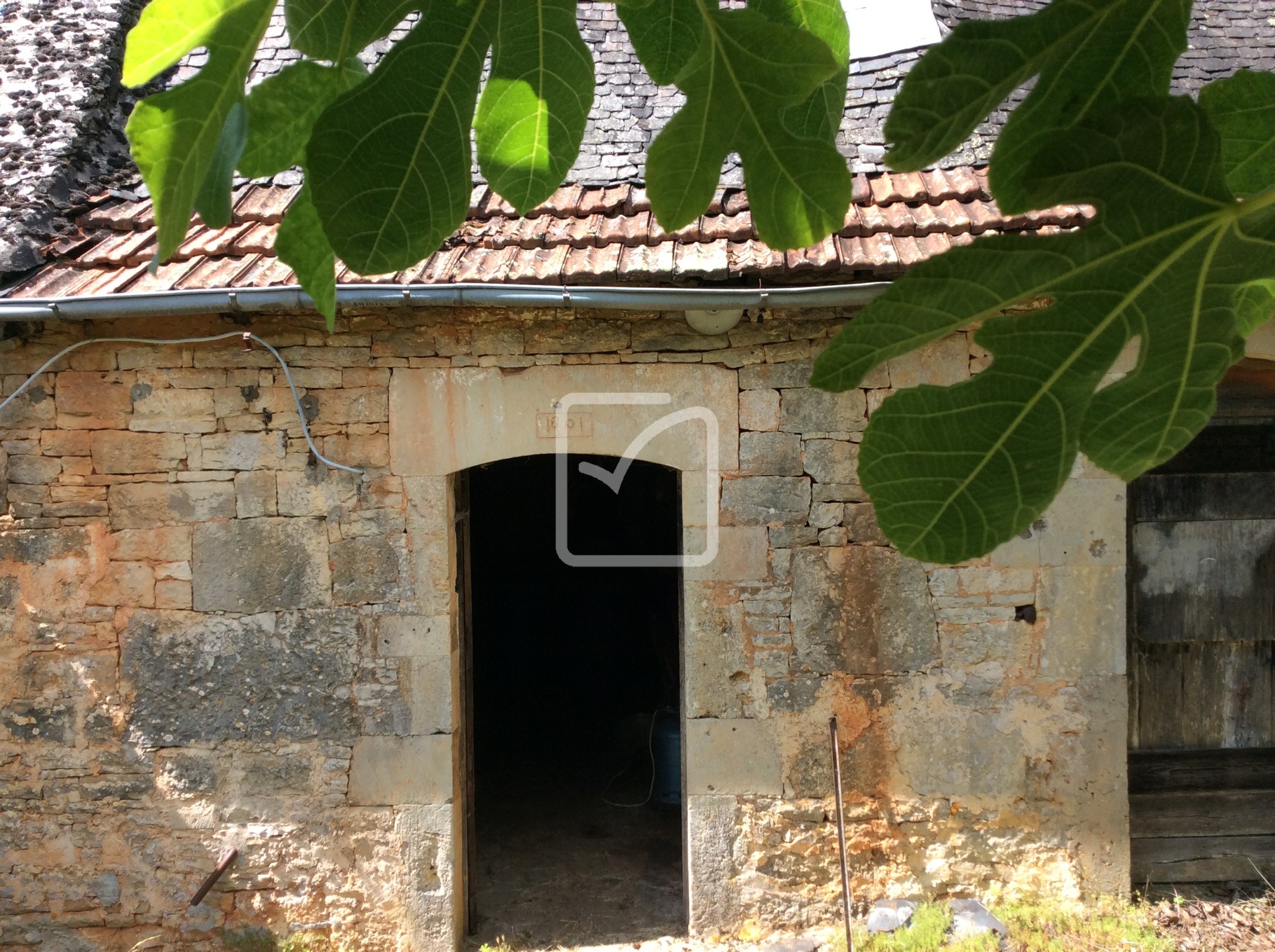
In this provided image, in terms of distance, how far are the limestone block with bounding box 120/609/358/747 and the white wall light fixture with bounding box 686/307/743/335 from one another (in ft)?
6.62

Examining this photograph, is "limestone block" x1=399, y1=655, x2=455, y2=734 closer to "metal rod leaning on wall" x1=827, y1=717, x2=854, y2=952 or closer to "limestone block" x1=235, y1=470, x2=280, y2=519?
"limestone block" x1=235, y1=470, x2=280, y2=519

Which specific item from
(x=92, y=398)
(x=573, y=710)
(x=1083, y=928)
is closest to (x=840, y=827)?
(x=1083, y=928)

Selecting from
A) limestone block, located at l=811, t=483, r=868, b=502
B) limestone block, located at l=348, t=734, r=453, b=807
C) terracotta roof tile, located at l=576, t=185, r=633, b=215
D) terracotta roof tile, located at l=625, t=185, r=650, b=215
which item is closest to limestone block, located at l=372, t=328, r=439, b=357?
terracotta roof tile, located at l=576, t=185, r=633, b=215

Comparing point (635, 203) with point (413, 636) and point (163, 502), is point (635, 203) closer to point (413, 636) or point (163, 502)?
point (413, 636)

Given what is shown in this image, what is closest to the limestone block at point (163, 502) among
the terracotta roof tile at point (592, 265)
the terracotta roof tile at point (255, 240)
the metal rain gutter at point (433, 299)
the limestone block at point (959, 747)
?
the metal rain gutter at point (433, 299)

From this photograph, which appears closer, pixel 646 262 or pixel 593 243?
pixel 646 262

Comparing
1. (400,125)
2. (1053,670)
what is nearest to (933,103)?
(400,125)

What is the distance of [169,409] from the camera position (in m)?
4.48

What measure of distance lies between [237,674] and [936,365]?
3.44 metres

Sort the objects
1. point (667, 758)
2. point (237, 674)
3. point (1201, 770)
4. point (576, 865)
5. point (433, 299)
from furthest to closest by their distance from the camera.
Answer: point (667, 758), point (576, 865), point (1201, 770), point (237, 674), point (433, 299)

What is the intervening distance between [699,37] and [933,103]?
287 mm

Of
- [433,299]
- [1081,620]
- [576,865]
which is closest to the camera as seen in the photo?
[433,299]

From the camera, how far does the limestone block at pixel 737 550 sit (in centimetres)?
457

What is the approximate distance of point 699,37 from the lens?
0.97m
